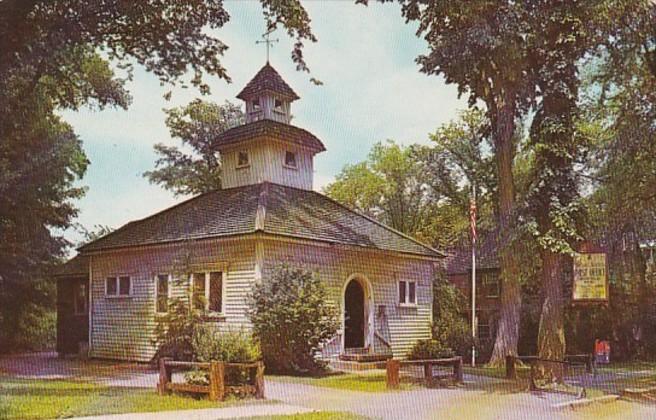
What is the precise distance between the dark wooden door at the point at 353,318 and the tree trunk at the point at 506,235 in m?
1.66

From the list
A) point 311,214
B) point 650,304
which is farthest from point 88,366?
point 650,304

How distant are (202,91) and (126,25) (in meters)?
0.65

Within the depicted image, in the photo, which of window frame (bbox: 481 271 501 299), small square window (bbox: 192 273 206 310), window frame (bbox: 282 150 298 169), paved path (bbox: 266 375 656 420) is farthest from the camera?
window frame (bbox: 481 271 501 299)

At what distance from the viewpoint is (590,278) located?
5812 millimetres

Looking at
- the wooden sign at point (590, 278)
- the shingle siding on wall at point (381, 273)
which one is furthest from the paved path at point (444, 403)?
the shingle siding on wall at point (381, 273)

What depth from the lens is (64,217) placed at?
4.07 metres

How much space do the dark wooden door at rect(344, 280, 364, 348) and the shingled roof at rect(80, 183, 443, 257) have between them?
2.77 ft

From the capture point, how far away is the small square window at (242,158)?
16.0ft

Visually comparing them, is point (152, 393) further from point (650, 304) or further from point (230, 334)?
point (650, 304)

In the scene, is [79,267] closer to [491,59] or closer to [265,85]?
[265,85]

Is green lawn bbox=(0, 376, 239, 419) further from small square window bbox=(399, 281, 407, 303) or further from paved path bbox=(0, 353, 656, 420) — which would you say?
small square window bbox=(399, 281, 407, 303)

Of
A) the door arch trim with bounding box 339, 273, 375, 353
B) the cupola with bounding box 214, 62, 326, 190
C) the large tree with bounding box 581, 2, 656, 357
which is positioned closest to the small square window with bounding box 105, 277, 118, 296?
the door arch trim with bounding box 339, 273, 375, 353

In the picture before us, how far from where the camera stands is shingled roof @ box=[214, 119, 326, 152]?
4.60 m

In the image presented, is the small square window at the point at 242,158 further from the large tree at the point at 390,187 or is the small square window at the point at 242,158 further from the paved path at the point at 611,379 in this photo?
the paved path at the point at 611,379
